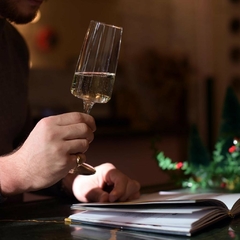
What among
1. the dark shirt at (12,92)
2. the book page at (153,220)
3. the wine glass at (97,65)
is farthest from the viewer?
the dark shirt at (12,92)

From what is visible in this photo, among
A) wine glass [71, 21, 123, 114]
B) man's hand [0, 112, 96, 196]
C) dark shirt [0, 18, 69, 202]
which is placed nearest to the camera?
man's hand [0, 112, 96, 196]

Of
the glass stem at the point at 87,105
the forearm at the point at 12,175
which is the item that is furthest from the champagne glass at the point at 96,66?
the forearm at the point at 12,175

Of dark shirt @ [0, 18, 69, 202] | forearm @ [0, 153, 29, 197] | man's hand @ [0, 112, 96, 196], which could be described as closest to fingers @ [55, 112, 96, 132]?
man's hand @ [0, 112, 96, 196]

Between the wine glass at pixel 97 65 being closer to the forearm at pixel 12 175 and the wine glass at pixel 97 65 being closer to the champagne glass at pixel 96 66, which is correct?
the champagne glass at pixel 96 66

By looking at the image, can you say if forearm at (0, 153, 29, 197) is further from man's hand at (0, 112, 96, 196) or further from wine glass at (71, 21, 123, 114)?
wine glass at (71, 21, 123, 114)

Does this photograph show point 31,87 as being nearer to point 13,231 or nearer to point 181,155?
point 181,155

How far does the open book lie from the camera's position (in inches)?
25.8

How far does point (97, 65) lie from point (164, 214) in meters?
0.32

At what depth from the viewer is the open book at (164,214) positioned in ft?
2.15

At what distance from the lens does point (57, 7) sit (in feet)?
8.62

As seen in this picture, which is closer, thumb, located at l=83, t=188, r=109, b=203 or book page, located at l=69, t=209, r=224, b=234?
book page, located at l=69, t=209, r=224, b=234

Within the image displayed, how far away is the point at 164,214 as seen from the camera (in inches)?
28.1

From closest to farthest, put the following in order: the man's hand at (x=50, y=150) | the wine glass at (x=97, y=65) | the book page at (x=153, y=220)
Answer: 1. the book page at (x=153, y=220)
2. the man's hand at (x=50, y=150)
3. the wine glass at (x=97, y=65)

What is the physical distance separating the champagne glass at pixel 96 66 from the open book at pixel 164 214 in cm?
14
